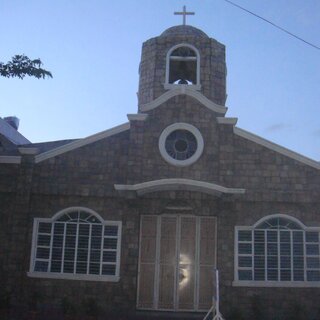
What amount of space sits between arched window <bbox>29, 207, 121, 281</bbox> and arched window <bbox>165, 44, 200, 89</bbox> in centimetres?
526

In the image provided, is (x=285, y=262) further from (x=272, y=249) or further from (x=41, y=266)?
(x=41, y=266)

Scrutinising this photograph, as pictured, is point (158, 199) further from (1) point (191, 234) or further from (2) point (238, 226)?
(2) point (238, 226)

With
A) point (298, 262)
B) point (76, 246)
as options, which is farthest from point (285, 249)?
point (76, 246)

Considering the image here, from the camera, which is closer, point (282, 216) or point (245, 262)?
point (245, 262)

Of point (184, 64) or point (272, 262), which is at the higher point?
point (184, 64)

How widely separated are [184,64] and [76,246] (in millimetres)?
7295

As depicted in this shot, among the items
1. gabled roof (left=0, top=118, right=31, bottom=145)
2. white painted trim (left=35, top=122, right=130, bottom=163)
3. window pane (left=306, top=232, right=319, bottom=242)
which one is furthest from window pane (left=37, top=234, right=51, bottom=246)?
gabled roof (left=0, top=118, right=31, bottom=145)

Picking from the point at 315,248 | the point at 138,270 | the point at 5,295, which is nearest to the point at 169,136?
the point at 138,270

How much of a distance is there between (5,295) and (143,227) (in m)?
4.15

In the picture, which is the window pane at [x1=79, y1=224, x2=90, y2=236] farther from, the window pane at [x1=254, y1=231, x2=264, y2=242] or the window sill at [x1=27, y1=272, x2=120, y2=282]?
the window pane at [x1=254, y1=231, x2=264, y2=242]

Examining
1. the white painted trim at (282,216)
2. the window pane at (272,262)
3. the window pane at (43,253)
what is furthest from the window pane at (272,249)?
the window pane at (43,253)

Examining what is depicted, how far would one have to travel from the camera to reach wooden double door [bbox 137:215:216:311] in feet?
43.4

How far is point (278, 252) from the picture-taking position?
1324 centimetres

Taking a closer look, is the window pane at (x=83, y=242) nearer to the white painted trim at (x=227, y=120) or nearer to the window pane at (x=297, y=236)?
the white painted trim at (x=227, y=120)
